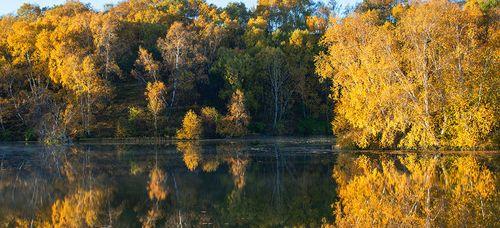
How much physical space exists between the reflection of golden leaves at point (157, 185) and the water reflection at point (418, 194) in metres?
6.92

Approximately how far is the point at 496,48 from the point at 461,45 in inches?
162

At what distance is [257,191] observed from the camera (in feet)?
79.1

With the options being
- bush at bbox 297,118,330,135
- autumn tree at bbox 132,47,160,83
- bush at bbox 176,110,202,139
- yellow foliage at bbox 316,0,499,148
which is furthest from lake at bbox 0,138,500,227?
bush at bbox 297,118,330,135

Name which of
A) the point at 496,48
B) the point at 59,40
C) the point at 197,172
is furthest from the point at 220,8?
the point at 197,172

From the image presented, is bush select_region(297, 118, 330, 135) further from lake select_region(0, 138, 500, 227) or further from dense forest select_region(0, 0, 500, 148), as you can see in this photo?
lake select_region(0, 138, 500, 227)

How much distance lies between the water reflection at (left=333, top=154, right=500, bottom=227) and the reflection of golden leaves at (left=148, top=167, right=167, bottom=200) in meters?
6.92

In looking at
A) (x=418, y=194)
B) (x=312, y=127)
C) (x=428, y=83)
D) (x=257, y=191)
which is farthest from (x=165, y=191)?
(x=312, y=127)

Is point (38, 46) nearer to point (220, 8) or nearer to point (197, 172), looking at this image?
point (220, 8)

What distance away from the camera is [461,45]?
38469mm

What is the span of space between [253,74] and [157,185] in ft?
176

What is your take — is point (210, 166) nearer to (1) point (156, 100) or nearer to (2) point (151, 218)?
(2) point (151, 218)

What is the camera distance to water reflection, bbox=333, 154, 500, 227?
16.9 metres

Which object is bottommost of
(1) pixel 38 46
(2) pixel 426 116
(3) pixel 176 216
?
(3) pixel 176 216

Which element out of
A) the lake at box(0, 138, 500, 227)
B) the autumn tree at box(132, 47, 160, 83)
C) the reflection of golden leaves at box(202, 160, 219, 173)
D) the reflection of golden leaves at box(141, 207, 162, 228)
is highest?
the autumn tree at box(132, 47, 160, 83)
